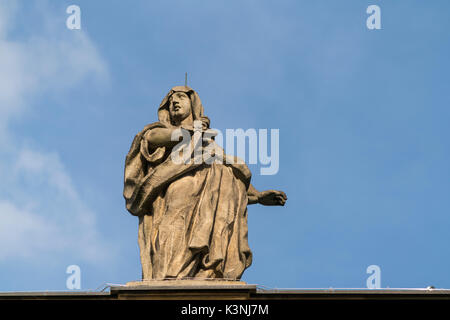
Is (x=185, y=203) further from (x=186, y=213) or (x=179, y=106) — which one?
(x=179, y=106)

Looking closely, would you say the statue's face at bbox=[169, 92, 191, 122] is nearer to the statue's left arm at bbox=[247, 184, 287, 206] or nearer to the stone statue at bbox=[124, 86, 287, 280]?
the stone statue at bbox=[124, 86, 287, 280]

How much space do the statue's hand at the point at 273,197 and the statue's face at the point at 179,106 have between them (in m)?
2.25

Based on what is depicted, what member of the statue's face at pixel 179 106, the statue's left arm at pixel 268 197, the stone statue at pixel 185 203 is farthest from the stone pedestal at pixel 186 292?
the statue's face at pixel 179 106

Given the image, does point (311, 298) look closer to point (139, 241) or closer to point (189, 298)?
point (189, 298)

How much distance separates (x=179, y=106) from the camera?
1838cm

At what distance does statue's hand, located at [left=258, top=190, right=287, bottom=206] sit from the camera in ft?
60.3

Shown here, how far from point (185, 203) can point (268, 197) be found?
205cm

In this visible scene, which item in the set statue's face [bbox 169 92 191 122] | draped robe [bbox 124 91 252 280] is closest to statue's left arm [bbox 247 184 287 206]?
draped robe [bbox 124 91 252 280]
